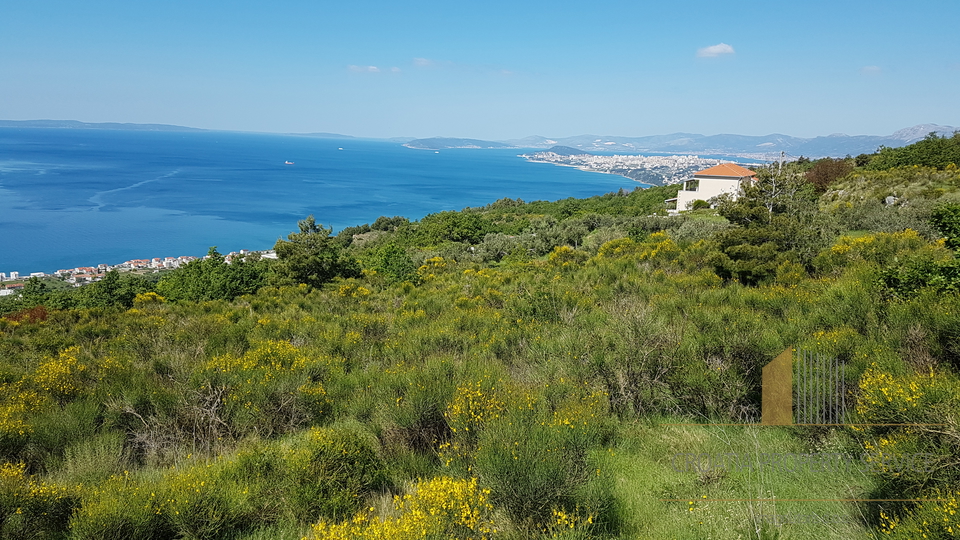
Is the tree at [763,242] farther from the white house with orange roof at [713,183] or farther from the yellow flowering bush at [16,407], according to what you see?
the white house with orange roof at [713,183]

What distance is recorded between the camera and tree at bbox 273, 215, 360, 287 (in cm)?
1633

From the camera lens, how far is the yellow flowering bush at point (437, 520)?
2916 mm

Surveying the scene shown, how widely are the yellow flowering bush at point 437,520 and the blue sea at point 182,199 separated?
5340 centimetres

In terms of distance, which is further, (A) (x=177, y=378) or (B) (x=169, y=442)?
(A) (x=177, y=378)

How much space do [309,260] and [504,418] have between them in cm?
1384

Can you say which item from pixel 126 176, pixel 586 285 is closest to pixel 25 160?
pixel 126 176

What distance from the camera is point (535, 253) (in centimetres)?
2194

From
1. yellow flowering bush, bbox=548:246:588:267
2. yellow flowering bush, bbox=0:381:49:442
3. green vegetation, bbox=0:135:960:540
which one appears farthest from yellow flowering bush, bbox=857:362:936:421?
yellow flowering bush, bbox=548:246:588:267

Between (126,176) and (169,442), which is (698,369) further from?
(126,176)

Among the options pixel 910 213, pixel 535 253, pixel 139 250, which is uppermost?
pixel 910 213

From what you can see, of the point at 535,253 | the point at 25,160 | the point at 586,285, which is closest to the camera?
the point at 586,285

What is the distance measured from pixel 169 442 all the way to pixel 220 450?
641 mm

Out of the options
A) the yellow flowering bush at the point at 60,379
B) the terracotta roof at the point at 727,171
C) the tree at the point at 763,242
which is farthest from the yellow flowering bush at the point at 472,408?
the terracotta roof at the point at 727,171

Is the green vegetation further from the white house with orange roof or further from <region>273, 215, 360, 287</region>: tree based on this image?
the white house with orange roof
